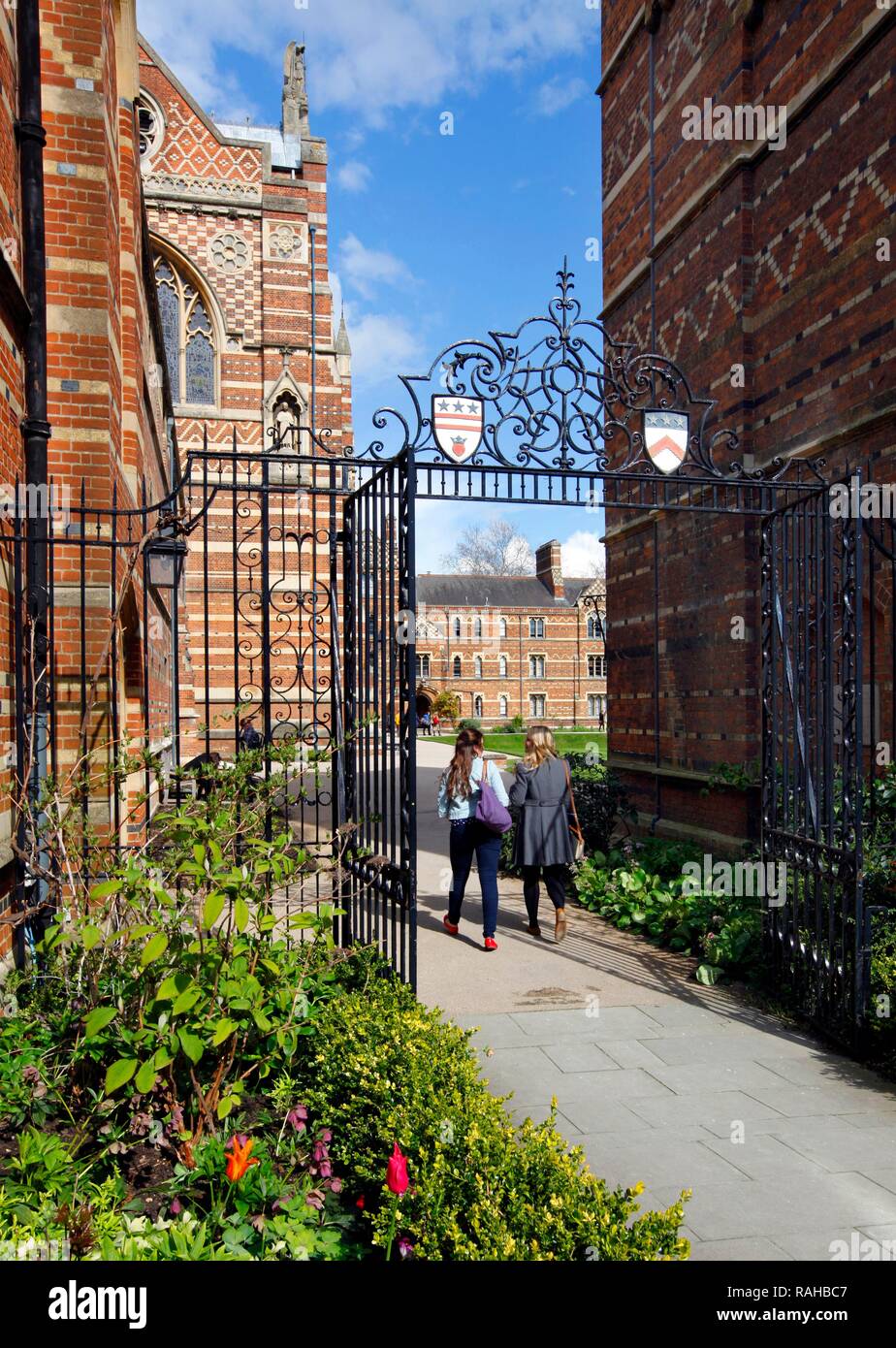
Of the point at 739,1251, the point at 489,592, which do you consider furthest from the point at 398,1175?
the point at 489,592

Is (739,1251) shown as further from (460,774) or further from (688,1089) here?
(460,774)

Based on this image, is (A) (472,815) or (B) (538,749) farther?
(B) (538,749)

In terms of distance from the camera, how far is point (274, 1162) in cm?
382

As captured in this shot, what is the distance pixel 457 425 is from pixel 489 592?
60815mm

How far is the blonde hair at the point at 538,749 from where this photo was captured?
27.9 ft

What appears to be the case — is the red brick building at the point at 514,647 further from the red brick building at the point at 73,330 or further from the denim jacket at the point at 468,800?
the red brick building at the point at 73,330

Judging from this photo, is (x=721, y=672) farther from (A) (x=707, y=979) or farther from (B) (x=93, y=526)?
(B) (x=93, y=526)

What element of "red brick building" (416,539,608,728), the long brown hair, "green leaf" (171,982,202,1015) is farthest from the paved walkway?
"red brick building" (416,539,608,728)

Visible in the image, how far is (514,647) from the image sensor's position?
A: 6406 cm

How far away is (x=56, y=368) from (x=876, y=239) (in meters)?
6.49

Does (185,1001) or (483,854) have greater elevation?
(185,1001)

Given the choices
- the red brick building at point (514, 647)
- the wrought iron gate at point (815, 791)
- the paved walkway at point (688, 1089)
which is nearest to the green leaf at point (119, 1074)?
the paved walkway at point (688, 1089)

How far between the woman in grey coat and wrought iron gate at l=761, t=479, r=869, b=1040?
203cm
